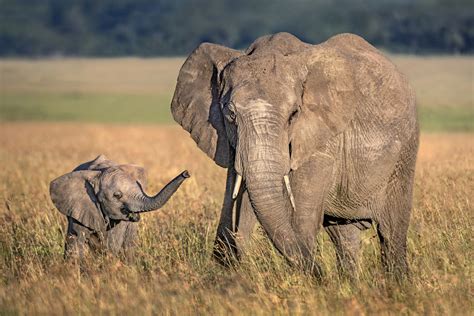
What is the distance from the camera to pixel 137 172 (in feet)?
35.4

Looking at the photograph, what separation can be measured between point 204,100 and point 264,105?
3.97 ft

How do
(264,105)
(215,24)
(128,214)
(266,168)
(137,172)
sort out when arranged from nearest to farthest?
(266,168)
(264,105)
(128,214)
(137,172)
(215,24)

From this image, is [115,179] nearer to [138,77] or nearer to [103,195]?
[103,195]

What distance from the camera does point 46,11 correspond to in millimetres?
160000

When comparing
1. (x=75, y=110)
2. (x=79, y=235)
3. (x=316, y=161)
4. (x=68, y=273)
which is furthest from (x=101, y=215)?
(x=75, y=110)

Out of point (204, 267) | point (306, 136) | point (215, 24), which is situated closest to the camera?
point (306, 136)

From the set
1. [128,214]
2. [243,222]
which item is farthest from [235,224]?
[128,214]

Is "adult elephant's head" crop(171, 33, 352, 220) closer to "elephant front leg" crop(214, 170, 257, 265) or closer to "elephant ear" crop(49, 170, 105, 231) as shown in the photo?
"elephant front leg" crop(214, 170, 257, 265)

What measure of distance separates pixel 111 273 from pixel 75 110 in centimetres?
6840

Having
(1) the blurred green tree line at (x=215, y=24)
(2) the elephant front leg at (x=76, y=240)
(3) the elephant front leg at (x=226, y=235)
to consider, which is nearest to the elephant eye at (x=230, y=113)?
(3) the elephant front leg at (x=226, y=235)

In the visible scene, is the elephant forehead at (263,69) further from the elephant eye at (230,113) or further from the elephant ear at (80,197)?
the elephant ear at (80,197)

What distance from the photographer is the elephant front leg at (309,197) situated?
30.5 feet

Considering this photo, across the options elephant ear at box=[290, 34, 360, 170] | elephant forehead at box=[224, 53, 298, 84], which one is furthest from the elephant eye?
elephant ear at box=[290, 34, 360, 170]

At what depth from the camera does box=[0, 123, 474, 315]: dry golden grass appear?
852cm
